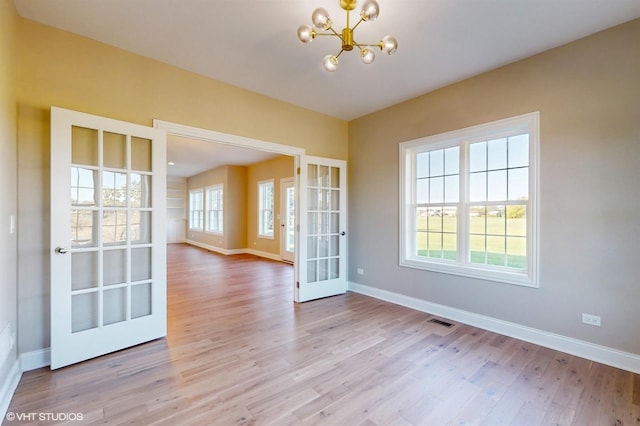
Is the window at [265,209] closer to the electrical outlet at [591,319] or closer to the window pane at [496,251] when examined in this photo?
the window pane at [496,251]

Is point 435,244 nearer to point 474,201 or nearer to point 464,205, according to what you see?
point 464,205

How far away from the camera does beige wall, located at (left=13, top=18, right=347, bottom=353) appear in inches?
89.5

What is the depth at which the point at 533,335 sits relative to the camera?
2.82 m

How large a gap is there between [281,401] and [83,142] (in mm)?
2665

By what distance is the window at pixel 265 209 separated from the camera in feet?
27.7

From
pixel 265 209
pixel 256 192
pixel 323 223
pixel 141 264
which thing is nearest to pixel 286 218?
pixel 265 209

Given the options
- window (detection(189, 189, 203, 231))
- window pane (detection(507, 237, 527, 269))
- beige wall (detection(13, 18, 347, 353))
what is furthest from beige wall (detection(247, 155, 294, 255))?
window pane (detection(507, 237, 527, 269))

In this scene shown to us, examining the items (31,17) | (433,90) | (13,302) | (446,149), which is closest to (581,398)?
(446,149)

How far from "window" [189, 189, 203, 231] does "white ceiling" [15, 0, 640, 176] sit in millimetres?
8561

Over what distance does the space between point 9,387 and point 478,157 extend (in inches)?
184

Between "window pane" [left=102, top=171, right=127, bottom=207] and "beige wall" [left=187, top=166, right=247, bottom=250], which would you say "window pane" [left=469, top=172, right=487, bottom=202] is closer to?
"window pane" [left=102, top=171, right=127, bottom=207]

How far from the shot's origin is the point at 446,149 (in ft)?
12.1

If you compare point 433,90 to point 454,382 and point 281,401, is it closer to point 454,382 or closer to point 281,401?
point 454,382

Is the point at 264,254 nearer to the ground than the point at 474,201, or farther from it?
nearer to the ground
